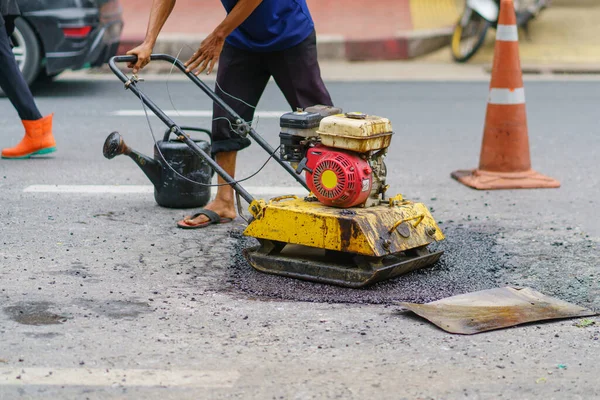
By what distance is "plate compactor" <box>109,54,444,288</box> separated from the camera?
425cm

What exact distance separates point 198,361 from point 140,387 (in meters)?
0.28

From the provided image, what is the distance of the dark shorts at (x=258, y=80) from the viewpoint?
16.9 ft

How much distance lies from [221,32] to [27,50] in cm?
519

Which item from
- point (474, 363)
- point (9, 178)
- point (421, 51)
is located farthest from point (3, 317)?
point (421, 51)

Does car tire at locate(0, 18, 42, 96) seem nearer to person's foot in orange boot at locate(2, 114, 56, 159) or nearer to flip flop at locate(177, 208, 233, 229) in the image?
person's foot in orange boot at locate(2, 114, 56, 159)

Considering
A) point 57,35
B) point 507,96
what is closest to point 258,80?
point 507,96

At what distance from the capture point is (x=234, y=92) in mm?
→ 5316

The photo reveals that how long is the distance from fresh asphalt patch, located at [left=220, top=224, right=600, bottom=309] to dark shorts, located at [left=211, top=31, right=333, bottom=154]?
0.53m

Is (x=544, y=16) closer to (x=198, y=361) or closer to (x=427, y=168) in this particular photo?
(x=427, y=168)

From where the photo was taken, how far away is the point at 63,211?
5.63 metres

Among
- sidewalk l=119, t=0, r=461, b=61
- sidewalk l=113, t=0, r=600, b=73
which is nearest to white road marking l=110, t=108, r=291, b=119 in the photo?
sidewalk l=119, t=0, r=461, b=61

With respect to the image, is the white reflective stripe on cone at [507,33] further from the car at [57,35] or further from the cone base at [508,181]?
the car at [57,35]

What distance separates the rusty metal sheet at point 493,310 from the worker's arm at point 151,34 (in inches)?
66.8

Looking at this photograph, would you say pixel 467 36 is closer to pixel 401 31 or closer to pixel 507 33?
pixel 401 31
